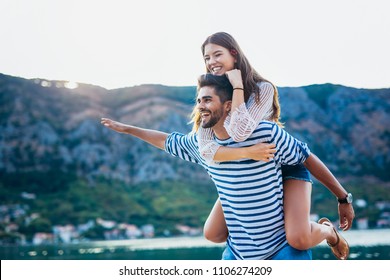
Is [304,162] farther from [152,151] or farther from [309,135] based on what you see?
[152,151]

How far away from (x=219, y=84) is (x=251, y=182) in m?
0.29

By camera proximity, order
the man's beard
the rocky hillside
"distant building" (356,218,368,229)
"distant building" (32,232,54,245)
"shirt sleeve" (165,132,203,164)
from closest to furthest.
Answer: the man's beard, "shirt sleeve" (165,132,203,164), the rocky hillside, "distant building" (356,218,368,229), "distant building" (32,232,54,245)

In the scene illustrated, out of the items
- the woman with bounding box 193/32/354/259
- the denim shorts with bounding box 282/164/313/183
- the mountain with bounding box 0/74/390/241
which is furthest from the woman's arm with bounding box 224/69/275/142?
the mountain with bounding box 0/74/390/241

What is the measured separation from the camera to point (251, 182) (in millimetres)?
1769

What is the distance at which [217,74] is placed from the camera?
1.89 m

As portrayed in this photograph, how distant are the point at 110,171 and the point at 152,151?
196 centimetres

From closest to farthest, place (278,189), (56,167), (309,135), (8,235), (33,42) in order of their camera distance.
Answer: (278,189) < (33,42) < (309,135) < (8,235) < (56,167)

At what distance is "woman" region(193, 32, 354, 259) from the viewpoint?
1751 millimetres

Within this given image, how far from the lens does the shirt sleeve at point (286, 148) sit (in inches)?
67.4

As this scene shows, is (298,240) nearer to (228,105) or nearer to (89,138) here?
(228,105)

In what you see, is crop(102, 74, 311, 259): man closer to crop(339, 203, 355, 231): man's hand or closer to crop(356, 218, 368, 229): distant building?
crop(339, 203, 355, 231): man's hand

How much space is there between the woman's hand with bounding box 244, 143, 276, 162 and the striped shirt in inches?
0.8

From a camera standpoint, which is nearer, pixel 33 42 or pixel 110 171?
pixel 33 42
